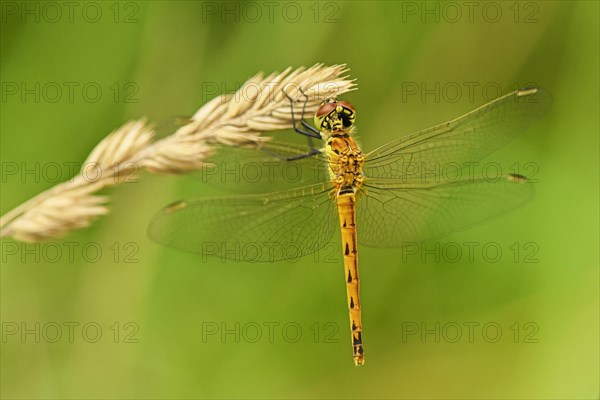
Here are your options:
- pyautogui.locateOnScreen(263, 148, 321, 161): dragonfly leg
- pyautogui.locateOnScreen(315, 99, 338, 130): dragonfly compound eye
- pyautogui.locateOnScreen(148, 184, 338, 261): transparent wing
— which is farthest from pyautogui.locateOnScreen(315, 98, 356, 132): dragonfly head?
pyautogui.locateOnScreen(148, 184, 338, 261): transparent wing

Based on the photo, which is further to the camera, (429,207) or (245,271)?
(245,271)

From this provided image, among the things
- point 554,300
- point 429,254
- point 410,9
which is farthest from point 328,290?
point 410,9

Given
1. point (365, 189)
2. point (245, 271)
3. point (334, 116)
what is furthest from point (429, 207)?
point (245, 271)

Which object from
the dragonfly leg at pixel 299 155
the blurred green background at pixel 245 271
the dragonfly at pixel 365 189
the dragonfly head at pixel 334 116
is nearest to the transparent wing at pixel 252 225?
the dragonfly at pixel 365 189

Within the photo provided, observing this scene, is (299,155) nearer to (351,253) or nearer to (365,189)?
(365,189)

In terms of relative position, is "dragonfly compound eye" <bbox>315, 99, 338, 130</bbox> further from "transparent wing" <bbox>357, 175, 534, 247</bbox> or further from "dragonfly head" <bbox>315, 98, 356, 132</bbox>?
"transparent wing" <bbox>357, 175, 534, 247</bbox>

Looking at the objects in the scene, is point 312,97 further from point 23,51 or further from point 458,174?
point 23,51

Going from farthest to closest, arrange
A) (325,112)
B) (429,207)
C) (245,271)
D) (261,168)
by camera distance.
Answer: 1. (245,271)
2. (429,207)
3. (325,112)
4. (261,168)
